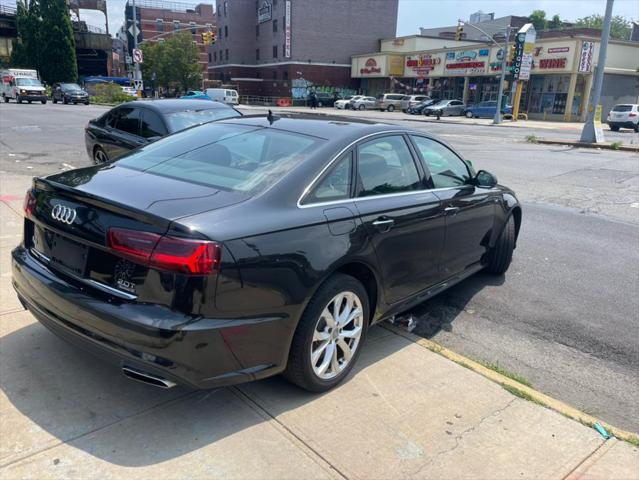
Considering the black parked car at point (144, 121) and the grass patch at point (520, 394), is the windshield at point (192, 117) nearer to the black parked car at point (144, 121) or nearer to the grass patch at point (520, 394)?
the black parked car at point (144, 121)

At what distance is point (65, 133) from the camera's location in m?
19.3

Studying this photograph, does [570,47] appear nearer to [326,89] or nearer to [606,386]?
[326,89]

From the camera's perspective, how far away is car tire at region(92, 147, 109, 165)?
940 centimetres

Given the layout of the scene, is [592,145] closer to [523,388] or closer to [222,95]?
[523,388]

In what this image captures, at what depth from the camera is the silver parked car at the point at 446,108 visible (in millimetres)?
45688

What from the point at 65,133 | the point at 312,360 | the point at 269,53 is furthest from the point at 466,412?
the point at 269,53

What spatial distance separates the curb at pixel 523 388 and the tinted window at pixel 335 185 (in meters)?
1.36

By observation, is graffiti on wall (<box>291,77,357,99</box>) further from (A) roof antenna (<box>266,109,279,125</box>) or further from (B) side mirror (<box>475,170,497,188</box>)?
(A) roof antenna (<box>266,109,279,125</box>)

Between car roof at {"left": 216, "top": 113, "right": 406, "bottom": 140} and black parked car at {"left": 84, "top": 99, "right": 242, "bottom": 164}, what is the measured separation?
4.10 metres

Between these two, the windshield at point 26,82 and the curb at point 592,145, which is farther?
the windshield at point 26,82

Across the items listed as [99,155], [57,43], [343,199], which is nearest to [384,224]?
[343,199]

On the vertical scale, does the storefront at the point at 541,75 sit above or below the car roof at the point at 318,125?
above

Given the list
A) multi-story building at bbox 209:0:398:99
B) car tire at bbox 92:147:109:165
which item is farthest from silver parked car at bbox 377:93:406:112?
car tire at bbox 92:147:109:165

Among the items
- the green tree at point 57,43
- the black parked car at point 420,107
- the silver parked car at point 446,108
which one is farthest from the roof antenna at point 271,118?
the green tree at point 57,43
